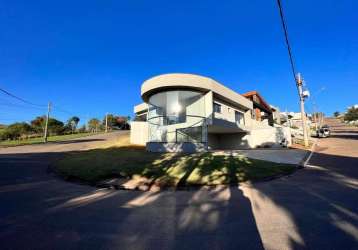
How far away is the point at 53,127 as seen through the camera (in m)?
50.7

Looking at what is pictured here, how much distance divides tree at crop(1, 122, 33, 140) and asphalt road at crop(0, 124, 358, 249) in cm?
4697

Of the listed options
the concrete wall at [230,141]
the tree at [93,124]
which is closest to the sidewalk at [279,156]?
the concrete wall at [230,141]

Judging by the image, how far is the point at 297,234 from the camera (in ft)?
10.5

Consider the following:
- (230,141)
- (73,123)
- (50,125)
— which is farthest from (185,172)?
(73,123)

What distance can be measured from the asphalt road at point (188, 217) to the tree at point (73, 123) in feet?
193

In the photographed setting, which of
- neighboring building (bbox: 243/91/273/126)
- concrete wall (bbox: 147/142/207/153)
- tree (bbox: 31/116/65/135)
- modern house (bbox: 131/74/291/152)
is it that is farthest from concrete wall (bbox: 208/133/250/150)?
tree (bbox: 31/116/65/135)

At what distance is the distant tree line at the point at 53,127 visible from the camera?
43.0 m

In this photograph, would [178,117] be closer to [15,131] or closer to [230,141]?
[230,141]

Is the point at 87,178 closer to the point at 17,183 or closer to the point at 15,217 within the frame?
the point at 17,183

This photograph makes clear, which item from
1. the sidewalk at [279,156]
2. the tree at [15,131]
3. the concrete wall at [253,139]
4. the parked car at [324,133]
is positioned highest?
the tree at [15,131]

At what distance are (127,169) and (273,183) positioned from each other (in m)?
6.04

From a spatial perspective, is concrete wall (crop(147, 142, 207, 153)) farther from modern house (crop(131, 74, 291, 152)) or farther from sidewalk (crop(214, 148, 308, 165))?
sidewalk (crop(214, 148, 308, 165))

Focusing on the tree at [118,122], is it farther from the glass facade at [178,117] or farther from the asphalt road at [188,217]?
the asphalt road at [188,217]

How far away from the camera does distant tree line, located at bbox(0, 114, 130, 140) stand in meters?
43.0
